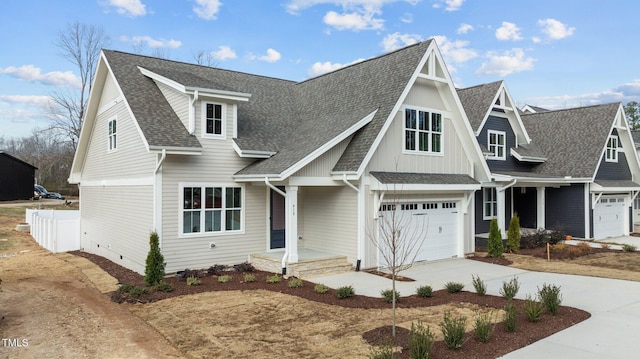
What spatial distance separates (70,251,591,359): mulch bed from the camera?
285 inches

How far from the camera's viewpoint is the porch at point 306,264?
43.5 feet

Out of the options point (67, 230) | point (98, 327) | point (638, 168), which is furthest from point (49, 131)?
point (638, 168)

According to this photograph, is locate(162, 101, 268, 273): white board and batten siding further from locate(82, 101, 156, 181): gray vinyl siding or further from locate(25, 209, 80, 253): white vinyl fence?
locate(25, 209, 80, 253): white vinyl fence

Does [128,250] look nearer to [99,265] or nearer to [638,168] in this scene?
[99,265]

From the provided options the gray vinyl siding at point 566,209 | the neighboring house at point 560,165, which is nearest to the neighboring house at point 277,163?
the neighboring house at point 560,165

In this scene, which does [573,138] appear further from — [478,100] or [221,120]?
[221,120]

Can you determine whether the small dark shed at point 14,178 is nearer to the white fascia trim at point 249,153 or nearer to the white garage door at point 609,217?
the white fascia trim at point 249,153

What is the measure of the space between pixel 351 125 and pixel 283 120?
12.4 feet

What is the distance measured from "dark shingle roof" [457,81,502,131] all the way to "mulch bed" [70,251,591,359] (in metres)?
7.72

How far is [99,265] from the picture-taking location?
16.2m

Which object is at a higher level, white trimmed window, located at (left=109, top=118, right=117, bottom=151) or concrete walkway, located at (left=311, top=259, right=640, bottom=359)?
white trimmed window, located at (left=109, top=118, right=117, bottom=151)

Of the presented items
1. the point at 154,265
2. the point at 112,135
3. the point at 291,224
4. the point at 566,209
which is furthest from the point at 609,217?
the point at 112,135

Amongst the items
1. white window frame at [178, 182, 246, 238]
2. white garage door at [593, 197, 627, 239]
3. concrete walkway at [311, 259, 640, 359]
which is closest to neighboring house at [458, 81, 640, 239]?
white garage door at [593, 197, 627, 239]

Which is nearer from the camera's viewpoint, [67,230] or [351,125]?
[351,125]
